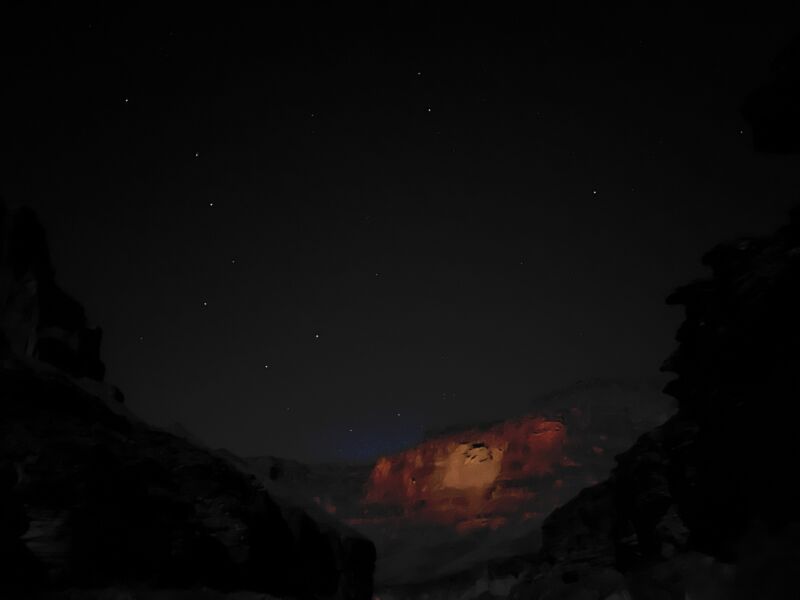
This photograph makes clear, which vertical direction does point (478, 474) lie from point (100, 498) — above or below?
above

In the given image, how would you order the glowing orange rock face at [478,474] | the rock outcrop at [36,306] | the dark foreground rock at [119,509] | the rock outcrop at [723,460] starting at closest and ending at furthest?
the dark foreground rock at [119,509], the rock outcrop at [723,460], the rock outcrop at [36,306], the glowing orange rock face at [478,474]

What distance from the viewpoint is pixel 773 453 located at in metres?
20.2

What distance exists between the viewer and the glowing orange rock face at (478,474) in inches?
3834

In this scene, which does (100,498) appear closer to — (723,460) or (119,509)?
(119,509)

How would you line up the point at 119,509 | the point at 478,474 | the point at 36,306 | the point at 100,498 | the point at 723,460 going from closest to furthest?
the point at 100,498
the point at 119,509
the point at 723,460
the point at 36,306
the point at 478,474

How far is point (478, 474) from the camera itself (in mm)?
105250

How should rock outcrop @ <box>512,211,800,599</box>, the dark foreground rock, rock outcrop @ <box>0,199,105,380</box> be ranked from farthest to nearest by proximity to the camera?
1. rock outcrop @ <box>0,199,105,380</box>
2. rock outcrop @ <box>512,211,800,599</box>
3. the dark foreground rock

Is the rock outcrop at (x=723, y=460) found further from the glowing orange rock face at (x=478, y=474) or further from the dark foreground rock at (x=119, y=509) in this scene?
the glowing orange rock face at (x=478, y=474)

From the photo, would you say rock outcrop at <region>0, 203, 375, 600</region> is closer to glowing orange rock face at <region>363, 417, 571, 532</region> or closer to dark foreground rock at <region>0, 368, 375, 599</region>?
dark foreground rock at <region>0, 368, 375, 599</region>

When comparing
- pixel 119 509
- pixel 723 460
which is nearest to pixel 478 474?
pixel 723 460

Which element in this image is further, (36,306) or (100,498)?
(36,306)

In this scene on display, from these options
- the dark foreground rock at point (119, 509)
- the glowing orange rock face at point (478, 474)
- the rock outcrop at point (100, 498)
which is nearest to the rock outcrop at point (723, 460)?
the rock outcrop at point (100, 498)

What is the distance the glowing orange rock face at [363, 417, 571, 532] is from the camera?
319ft

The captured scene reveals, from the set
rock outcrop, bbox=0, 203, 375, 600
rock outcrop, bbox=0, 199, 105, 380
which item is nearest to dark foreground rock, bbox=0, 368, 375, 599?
rock outcrop, bbox=0, 203, 375, 600
